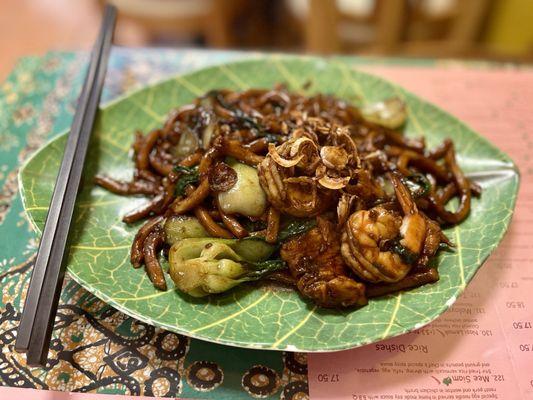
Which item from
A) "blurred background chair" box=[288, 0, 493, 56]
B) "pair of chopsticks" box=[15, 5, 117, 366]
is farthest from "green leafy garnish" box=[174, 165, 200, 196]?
"blurred background chair" box=[288, 0, 493, 56]

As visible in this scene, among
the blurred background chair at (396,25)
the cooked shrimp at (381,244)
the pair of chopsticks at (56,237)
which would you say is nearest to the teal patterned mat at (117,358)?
the pair of chopsticks at (56,237)

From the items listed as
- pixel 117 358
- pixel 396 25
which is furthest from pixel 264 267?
pixel 396 25

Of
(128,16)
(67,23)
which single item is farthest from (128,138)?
(67,23)

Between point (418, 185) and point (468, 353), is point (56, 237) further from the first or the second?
point (468, 353)

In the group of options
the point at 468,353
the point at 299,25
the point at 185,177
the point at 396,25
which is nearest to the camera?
the point at 468,353

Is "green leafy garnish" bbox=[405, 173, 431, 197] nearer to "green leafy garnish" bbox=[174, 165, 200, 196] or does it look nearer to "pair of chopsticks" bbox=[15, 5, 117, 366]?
"green leafy garnish" bbox=[174, 165, 200, 196]

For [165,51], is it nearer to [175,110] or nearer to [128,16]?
[175,110]

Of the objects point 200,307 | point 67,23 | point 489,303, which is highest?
point 200,307
